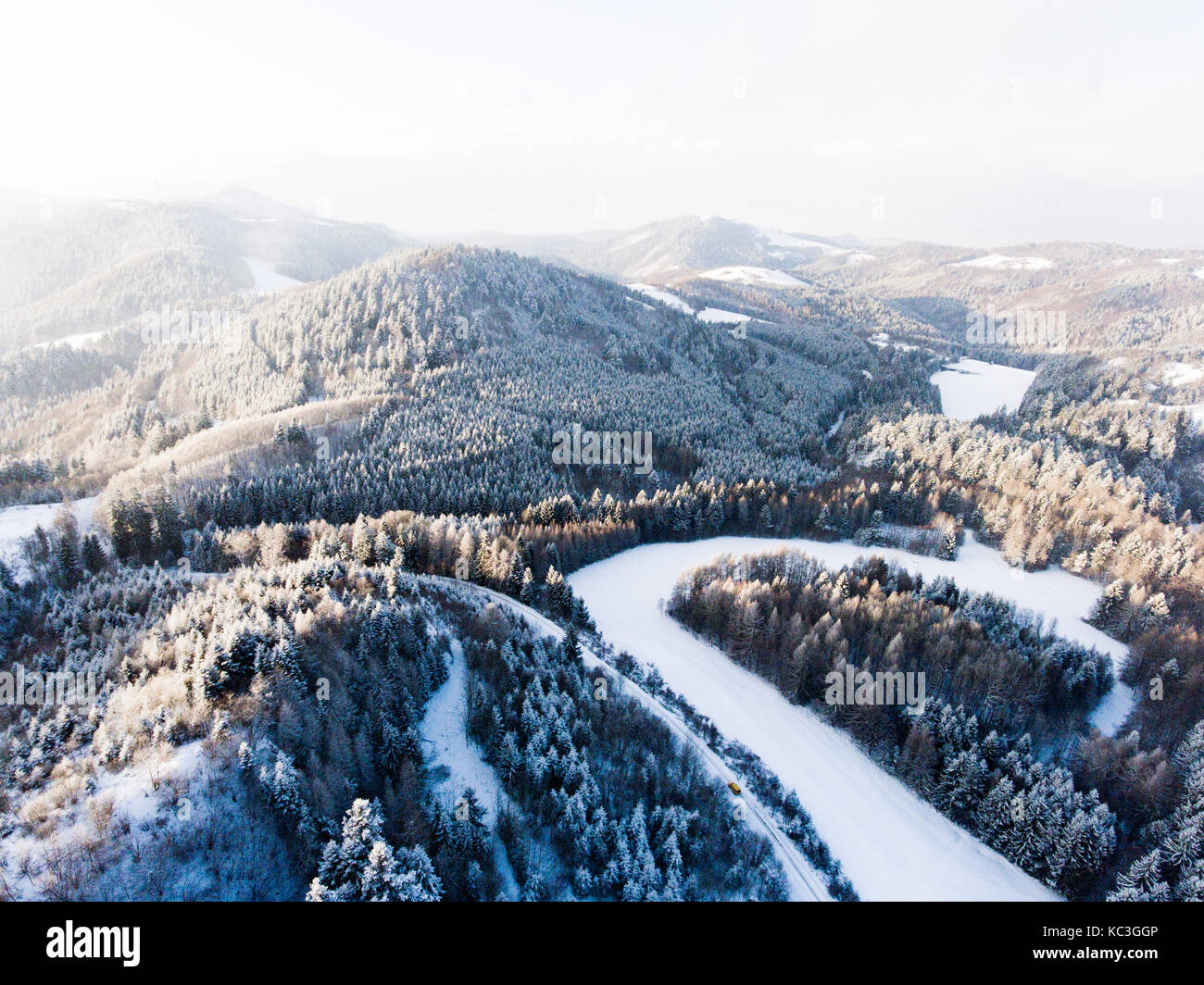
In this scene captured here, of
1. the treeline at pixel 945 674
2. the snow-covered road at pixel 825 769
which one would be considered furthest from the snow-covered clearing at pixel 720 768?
the treeline at pixel 945 674

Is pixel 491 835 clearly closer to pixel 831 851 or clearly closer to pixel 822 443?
pixel 831 851

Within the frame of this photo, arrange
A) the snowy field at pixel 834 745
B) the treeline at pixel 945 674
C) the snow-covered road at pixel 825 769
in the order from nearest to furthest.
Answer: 1. the snow-covered road at pixel 825 769
2. the snowy field at pixel 834 745
3. the treeline at pixel 945 674

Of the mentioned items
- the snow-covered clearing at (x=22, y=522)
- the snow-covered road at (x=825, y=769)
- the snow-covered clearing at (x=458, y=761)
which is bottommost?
the snow-covered road at (x=825, y=769)

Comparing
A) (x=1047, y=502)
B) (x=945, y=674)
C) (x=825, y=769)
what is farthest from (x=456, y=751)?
(x=1047, y=502)

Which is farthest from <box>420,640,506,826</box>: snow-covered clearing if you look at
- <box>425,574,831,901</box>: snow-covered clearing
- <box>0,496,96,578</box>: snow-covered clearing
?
<box>0,496,96,578</box>: snow-covered clearing

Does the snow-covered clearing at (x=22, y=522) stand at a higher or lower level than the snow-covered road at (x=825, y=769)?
higher

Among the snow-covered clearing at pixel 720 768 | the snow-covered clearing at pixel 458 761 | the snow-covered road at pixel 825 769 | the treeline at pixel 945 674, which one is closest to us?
the snow-covered clearing at pixel 458 761

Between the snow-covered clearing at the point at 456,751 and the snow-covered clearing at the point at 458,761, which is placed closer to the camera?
the snow-covered clearing at the point at 458,761

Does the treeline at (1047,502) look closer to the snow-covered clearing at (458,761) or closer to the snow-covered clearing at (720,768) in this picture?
the snow-covered clearing at (720,768)
